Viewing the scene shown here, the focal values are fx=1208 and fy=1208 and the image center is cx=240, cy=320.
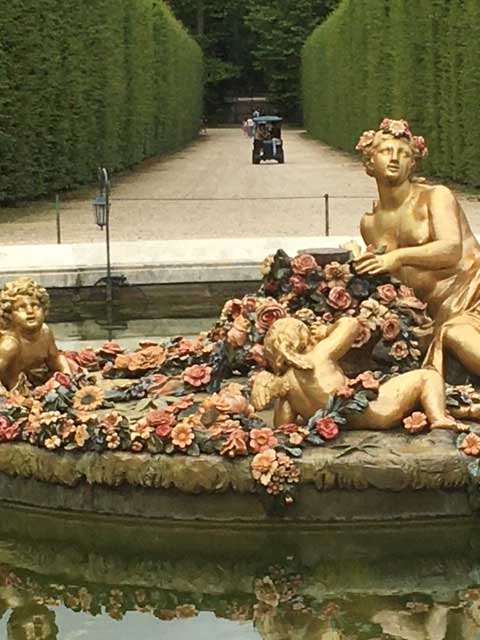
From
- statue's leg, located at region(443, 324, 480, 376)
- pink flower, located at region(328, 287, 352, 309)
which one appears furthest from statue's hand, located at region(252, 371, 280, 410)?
statue's leg, located at region(443, 324, 480, 376)

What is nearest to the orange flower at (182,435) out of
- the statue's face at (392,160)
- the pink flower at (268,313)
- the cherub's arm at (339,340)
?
the cherub's arm at (339,340)

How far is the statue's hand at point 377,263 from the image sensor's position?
4.77 metres

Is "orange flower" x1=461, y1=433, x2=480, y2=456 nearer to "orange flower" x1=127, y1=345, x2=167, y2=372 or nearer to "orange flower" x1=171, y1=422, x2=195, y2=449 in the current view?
"orange flower" x1=171, y1=422, x2=195, y2=449

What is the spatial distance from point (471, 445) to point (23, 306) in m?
1.83

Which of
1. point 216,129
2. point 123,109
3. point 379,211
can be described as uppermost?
point 379,211

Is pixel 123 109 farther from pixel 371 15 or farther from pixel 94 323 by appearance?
pixel 94 323

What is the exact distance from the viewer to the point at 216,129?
1981 inches

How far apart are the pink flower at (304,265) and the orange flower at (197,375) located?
Result: 0.57 metres

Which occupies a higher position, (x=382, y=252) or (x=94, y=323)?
(x=382, y=252)

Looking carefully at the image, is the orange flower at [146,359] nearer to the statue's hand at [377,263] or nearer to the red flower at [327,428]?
the statue's hand at [377,263]

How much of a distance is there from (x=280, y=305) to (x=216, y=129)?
46048 mm

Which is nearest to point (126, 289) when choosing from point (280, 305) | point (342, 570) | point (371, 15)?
point (280, 305)

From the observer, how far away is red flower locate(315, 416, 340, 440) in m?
4.14

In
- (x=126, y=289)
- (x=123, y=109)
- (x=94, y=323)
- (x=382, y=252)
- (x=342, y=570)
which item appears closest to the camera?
(x=342, y=570)
